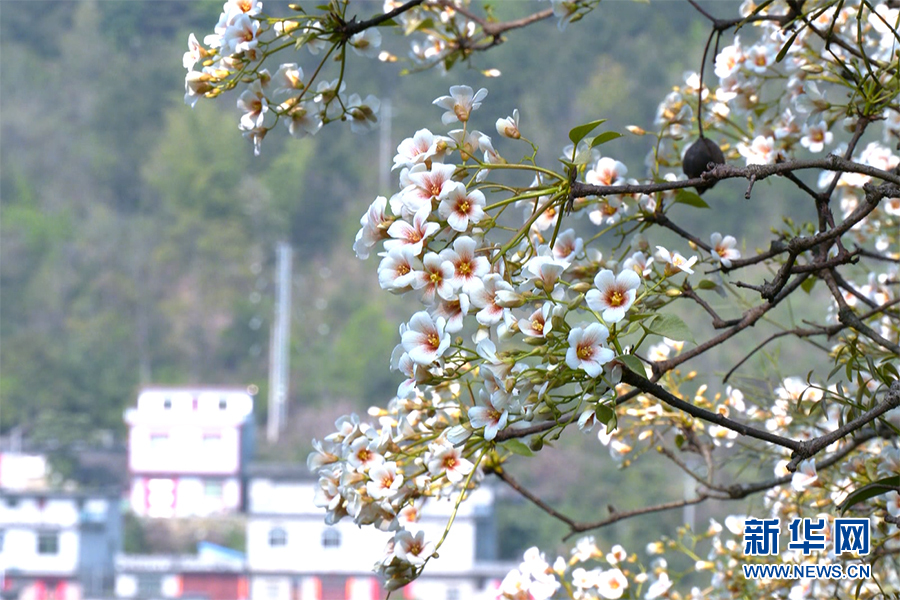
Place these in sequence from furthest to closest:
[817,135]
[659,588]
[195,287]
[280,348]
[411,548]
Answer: [195,287] < [280,348] < [659,588] < [817,135] < [411,548]

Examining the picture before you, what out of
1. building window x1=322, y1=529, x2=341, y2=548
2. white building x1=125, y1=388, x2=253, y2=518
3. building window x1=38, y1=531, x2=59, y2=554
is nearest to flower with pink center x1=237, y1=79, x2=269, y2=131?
building window x1=322, y1=529, x2=341, y2=548

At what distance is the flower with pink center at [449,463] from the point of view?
704 millimetres

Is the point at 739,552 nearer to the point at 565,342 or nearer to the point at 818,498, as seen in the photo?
the point at 818,498

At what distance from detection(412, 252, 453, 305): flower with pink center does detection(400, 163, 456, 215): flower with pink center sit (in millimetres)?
30

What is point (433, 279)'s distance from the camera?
60 cm

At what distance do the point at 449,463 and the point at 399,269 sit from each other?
165 mm

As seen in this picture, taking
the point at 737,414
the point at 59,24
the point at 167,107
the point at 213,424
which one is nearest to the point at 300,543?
the point at 213,424

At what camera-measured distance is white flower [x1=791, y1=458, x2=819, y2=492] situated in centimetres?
84

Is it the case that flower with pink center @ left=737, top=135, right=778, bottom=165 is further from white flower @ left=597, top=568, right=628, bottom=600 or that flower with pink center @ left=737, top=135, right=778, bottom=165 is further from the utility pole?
the utility pole

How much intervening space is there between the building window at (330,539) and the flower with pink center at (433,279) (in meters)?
13.8

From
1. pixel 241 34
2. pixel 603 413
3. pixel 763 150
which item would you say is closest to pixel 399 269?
pixel 603 413

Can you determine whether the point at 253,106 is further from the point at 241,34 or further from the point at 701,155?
the point at 701,155

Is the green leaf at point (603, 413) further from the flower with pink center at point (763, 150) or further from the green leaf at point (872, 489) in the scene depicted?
the flower with pink center at point (763, 150)

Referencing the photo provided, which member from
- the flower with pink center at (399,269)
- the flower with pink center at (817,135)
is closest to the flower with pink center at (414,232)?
the flower with pink center at (399,269)
